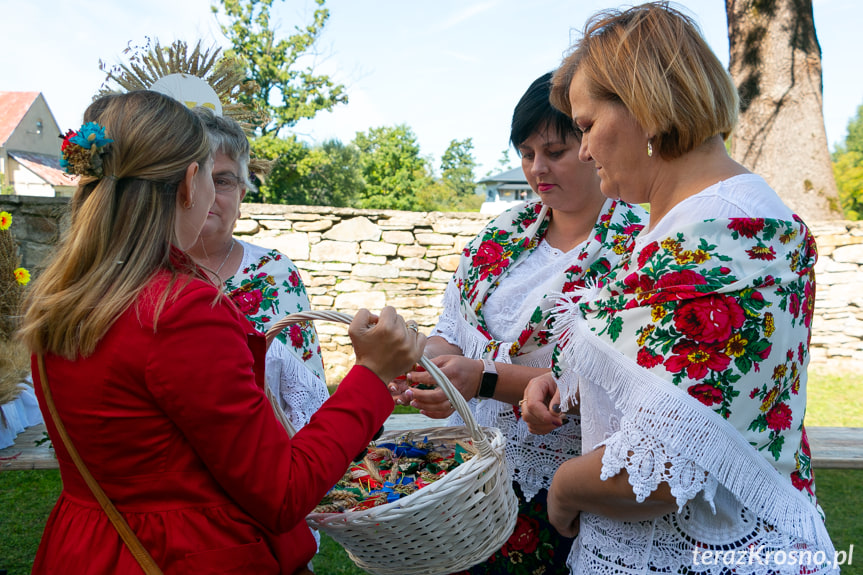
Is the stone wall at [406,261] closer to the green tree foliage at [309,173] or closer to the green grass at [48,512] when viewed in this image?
the green grass at [48,512]

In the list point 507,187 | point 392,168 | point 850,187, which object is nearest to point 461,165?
point 507,187

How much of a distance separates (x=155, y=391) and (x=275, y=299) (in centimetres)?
127

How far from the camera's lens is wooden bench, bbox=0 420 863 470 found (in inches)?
148

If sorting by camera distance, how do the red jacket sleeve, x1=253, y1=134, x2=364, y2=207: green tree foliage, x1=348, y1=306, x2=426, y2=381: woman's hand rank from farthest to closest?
x1=253, y1=134, x2=364, y2=207: green tree foliage, x1=348, y1=306, x2=426, y2=381: woman's hand, the red jacket sleeve

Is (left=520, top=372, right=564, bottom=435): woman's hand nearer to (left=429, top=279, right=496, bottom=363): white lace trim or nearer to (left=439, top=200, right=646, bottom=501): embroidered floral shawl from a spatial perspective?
(left=439, top=200, right=646, bottom=501): embroidered floral shawl

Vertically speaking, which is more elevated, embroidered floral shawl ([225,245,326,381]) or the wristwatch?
embroidered floral shawl ([225,245,326,381])

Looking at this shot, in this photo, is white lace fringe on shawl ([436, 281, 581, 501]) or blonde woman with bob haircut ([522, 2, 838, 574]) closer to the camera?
blonde woman with bob haircut ([522, 2, 838, 574])

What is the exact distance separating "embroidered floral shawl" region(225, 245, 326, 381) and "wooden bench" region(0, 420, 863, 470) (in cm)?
165

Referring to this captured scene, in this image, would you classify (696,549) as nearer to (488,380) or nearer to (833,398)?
(488,380)

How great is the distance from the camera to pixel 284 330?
2.27 m

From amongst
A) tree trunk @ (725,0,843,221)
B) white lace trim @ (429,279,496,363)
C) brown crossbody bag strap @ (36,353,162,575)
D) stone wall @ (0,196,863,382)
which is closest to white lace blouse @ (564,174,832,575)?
white lace trim @ (429,279,496,363)

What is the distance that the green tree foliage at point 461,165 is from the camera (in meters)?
33.0

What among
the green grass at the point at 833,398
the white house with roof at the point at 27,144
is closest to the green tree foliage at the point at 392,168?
the green grass at the point at 833,398

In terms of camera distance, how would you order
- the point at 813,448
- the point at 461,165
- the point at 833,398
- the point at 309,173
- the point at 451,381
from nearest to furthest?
the point at 451,381 < the point at 813,448 < the point at 833,398 < the point at 309,173 < the point at 461,165
